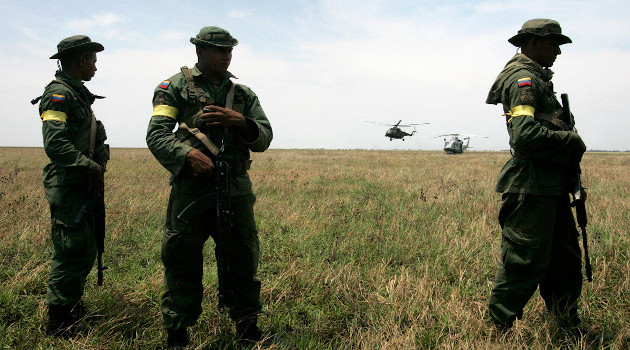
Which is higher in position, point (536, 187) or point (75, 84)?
point (75, 84)

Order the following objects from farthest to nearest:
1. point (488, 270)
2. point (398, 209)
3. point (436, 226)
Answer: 1. point (398, 209)
2. point (436, 226)
3. point (488, 270)

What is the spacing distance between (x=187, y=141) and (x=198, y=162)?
0.25 m

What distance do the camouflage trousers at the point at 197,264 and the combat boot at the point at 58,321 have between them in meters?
0.89

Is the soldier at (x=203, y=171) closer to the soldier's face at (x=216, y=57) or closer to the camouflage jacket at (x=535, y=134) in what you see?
the soldier's face at (x=216, y=57)

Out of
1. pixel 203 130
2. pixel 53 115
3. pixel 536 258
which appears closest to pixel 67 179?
pixel 53 115

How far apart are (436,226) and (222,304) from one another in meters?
4.26

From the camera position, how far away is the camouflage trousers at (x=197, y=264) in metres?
3.01

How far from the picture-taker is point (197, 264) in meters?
3.11

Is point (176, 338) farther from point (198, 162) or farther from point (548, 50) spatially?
point (548, 50)

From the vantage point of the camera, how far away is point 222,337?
3.23m

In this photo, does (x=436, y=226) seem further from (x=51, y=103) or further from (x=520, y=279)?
(x=51, y=103)

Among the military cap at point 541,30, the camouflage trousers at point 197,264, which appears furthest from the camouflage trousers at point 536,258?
the camouflage trousers at point 197,264

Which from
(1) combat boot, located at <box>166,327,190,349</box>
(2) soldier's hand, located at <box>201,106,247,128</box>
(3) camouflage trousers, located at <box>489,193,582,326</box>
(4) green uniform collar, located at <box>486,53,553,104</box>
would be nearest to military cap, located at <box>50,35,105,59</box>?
(2) soldier's hand, located at <box>201,106,247,128</box>

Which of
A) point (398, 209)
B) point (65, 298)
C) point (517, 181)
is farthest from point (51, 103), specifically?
point (398, 209)
